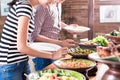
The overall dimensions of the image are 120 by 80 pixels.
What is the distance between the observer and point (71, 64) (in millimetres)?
1777

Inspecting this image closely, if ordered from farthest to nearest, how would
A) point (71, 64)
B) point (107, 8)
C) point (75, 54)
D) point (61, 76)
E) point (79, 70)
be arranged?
point (107, 8) < point (75, 54) < point (71, 64) < point (79, 70) < point (61, 76)

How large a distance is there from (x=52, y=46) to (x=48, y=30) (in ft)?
1.44

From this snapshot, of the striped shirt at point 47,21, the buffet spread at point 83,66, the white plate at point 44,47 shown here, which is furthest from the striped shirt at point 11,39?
the striped shirt at point 47,21

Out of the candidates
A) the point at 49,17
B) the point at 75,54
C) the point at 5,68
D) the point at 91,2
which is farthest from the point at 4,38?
the point at 91,2

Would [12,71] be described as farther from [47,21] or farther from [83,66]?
[47,21]

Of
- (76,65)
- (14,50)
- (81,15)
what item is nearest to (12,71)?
(14,50)

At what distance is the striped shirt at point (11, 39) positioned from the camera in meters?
1.59

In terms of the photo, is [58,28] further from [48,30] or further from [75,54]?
[75,54]

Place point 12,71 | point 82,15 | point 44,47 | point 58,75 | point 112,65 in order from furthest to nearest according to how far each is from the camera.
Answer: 1. point 82,15
2. point 44,47
3. point 12,71
4. point 58,75
5. point 112,65

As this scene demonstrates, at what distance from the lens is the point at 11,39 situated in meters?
1.66

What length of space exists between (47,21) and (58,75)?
103cm

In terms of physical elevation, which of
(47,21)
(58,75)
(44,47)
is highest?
(47,21)

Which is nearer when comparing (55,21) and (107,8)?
(55,21)

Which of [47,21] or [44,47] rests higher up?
[47,21]
